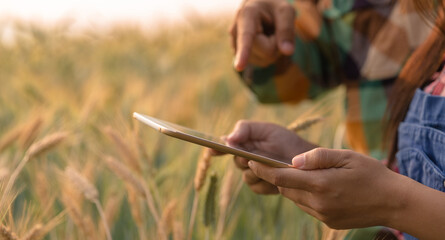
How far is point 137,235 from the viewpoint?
907mm

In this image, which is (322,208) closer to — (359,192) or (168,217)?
(359,192)

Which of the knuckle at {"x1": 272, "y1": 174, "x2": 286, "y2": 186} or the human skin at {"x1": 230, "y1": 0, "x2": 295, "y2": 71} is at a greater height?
the human skin at {"x1": 230, "y1": 0, "x2": 295, "y2": 71}

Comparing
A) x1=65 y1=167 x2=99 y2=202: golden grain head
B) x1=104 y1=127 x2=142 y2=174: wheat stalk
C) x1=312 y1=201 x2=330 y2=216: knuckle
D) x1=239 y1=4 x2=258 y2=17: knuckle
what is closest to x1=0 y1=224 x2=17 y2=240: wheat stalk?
x1=65 y1=167 x2=99 y2=202: golden grain head

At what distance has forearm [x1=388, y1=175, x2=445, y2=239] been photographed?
1.80 ft

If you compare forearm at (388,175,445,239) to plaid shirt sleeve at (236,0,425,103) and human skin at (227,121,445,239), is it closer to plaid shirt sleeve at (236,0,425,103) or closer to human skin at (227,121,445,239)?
human skin at (227,121,445,239)

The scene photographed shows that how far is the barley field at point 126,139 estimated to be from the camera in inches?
29.5

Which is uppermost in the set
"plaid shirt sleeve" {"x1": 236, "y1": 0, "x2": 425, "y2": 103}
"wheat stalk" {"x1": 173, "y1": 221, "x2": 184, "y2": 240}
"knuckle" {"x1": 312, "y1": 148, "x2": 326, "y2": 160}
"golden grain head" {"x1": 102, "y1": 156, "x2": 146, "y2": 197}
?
"plaid shirt sleeve" {"x1": 236, "y1": 0, "x2": 425, "y2": 103}

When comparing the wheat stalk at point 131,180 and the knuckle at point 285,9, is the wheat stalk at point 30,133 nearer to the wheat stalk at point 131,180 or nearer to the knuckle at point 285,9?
the wheat stalk at point 131,180

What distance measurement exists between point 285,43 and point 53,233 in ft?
1.57

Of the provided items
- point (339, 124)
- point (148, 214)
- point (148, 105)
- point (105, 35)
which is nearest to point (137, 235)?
point (148, 214)

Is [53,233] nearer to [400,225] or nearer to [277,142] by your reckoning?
[277,142]

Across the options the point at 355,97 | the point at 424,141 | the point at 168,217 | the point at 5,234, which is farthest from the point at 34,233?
the point at 355,97

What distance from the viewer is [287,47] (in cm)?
88

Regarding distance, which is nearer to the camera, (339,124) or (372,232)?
(372,232)
